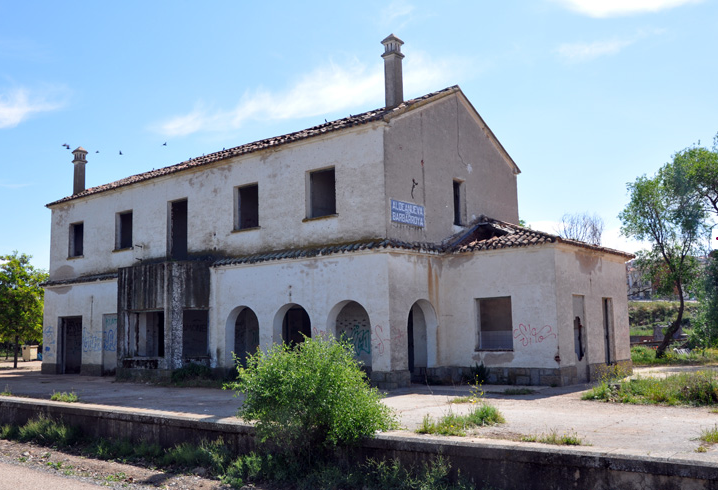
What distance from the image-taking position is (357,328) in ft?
56.2

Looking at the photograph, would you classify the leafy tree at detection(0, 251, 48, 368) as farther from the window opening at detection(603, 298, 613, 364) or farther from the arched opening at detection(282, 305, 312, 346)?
the window opening at detection(603, 298, 613, 364)

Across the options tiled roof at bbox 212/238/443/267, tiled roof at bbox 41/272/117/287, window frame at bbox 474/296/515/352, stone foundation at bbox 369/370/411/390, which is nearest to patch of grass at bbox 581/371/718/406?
window frame at bbox 474/296/515/352

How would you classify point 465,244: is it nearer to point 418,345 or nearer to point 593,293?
point 418,345

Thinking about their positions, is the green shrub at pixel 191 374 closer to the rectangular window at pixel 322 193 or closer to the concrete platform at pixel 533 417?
the concrete platform at pixel 533 417

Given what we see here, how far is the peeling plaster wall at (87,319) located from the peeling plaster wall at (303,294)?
5.44m

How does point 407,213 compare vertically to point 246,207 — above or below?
below

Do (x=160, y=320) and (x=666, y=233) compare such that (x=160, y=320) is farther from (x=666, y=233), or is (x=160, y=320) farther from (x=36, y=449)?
(x=666, y=233)

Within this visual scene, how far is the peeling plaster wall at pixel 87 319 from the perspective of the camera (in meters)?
21.4

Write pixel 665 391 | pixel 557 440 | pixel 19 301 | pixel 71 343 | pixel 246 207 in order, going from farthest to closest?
1. pixel 19 301
2. pixel 71 343
3. pixel 246 207
4. pixel 665 391
5. pixel 557 440

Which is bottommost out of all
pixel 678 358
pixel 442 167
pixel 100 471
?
pixel 100 471

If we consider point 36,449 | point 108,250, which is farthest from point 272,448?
point 108,250

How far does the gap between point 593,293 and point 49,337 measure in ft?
65.6

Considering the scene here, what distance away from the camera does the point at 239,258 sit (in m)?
17.9

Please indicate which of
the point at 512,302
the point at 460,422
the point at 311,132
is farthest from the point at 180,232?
the point at 460,422
